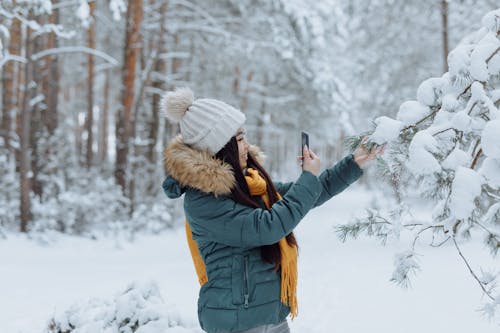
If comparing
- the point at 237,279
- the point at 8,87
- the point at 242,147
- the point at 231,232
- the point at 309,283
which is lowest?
the point at 309,283

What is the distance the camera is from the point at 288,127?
19.6 metres

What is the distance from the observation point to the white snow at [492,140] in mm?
1617

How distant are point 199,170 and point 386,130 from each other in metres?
0.81

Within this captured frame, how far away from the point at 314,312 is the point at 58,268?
405cm

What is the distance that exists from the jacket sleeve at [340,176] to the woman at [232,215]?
108mm

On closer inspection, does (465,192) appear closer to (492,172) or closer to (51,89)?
(492,172)

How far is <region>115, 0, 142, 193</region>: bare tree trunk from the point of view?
9914 mm

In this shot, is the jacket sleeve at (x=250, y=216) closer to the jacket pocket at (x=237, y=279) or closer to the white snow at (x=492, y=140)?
the jacket pocket at (x=237, y=279)

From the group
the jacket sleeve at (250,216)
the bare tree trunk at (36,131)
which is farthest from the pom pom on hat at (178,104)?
the bare tree trunk at (36,131)

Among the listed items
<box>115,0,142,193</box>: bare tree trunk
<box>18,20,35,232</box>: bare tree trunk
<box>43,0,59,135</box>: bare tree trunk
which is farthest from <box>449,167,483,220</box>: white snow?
<box>43,0,59,135</box>: bare tree trunk

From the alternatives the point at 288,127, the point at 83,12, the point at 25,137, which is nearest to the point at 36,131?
the point at 25,137

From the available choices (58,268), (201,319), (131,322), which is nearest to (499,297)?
(201,319)

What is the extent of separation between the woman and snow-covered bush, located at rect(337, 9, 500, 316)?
28cm

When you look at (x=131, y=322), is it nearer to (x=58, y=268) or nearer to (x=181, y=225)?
(x=58, y=268)
